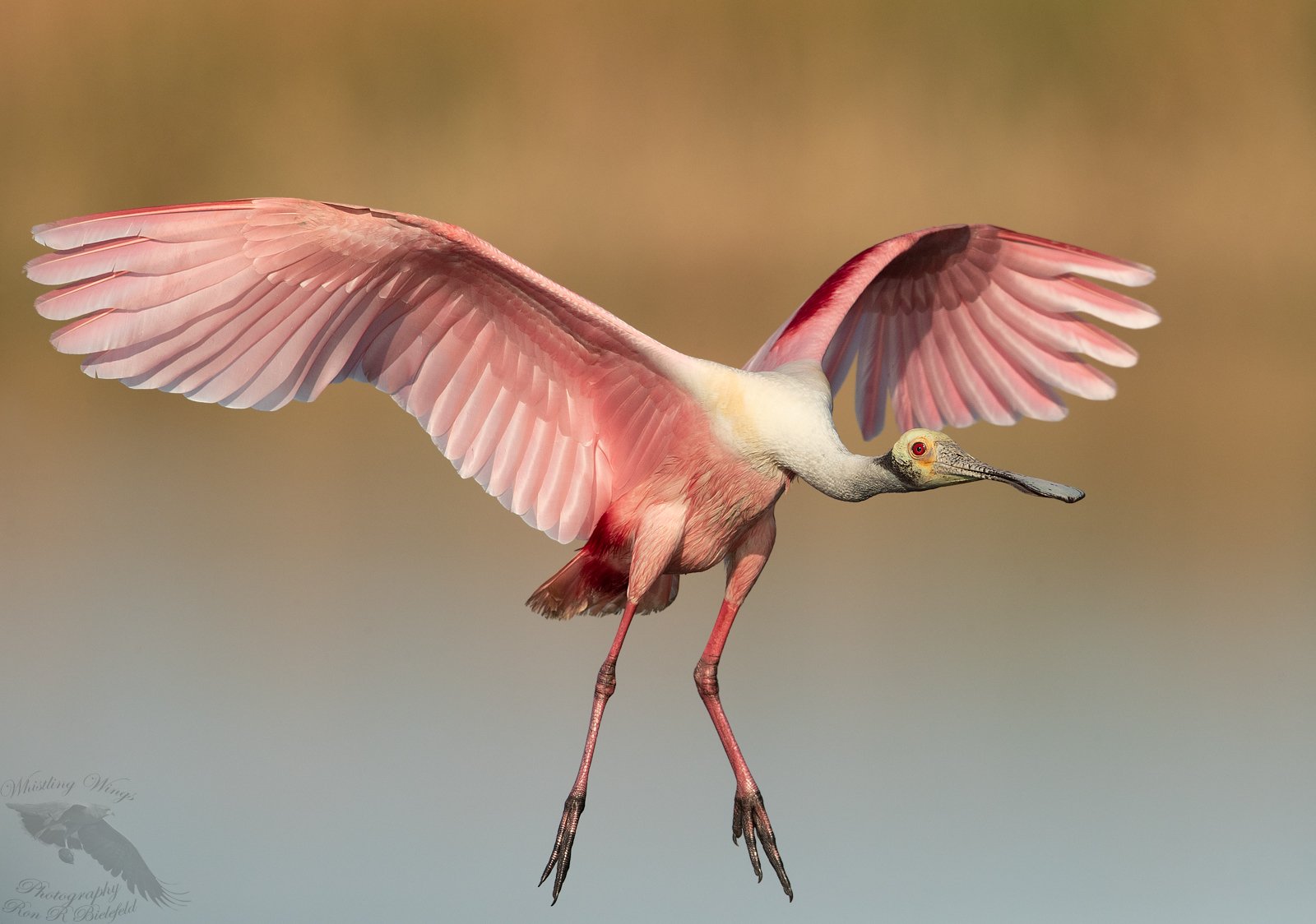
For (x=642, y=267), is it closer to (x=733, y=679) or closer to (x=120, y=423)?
(x=120, y=423)

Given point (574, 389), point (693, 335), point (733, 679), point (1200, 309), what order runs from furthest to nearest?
point (1200, 309), point (693, 335), point (733, 679), point (574, 389)

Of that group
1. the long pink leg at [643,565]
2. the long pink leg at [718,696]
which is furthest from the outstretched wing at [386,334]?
the long pink leg at [718,696]

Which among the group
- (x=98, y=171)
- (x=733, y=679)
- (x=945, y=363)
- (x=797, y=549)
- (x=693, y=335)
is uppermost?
(x=98, y=171)

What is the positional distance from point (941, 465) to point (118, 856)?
2173 mm

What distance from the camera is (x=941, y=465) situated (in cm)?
434

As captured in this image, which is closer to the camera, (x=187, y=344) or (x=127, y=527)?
(x=187, y=344)

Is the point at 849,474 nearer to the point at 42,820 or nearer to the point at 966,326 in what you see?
the point at 966,326

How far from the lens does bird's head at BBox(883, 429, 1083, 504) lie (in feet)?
14.2

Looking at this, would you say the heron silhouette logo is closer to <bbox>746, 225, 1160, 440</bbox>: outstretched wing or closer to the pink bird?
the pink bird

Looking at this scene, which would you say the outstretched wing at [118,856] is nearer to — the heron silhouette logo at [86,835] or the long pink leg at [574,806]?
the heron silhouette logo at [86,835]

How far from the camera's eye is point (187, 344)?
4285mm

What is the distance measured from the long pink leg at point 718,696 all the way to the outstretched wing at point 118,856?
1389 mm

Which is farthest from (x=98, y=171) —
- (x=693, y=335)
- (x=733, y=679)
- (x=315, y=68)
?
(x=733, y=679)

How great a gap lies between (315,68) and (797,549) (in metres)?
7.90
